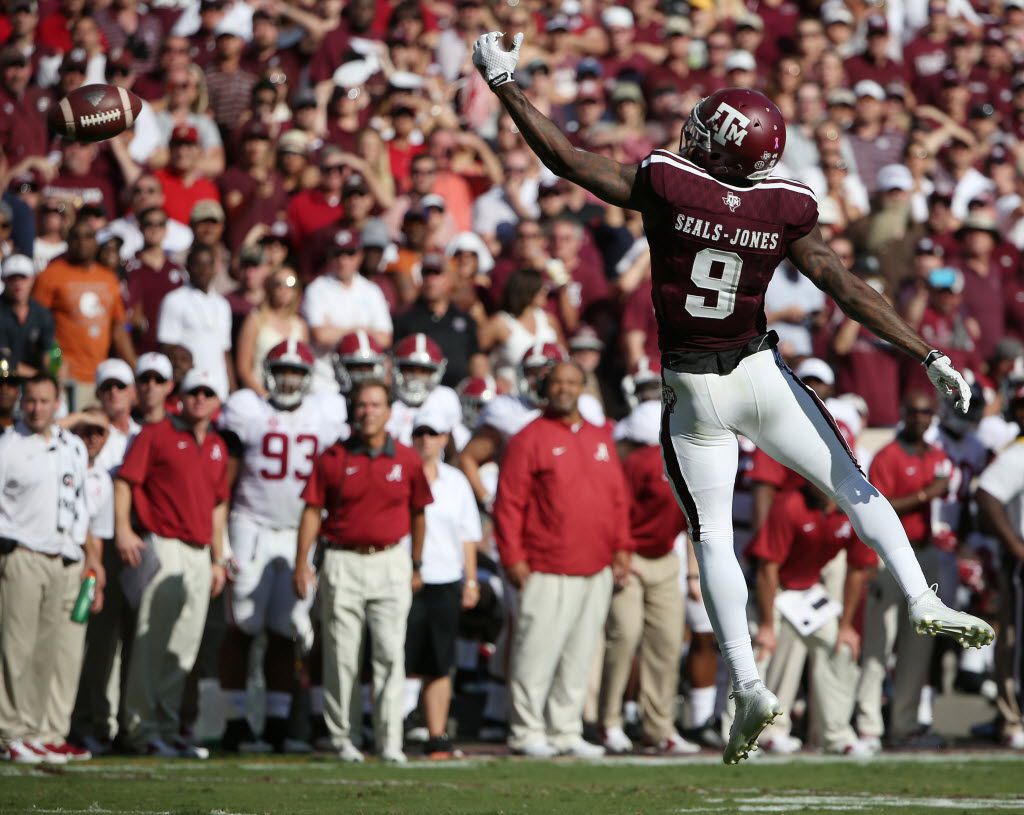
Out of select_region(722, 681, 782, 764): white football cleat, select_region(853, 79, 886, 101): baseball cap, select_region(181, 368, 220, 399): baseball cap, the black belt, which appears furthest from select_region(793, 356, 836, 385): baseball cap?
select_region(853, 79, 886, 101): baseball cap

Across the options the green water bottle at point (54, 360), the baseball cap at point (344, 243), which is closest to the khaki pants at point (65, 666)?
the green water bottle at point (54, 360)

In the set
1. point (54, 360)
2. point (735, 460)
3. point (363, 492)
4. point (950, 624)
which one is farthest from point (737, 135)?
point (54, 360)

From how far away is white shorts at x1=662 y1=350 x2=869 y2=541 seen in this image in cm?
650

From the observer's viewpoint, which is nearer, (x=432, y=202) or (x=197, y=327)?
(x=197, y=327)

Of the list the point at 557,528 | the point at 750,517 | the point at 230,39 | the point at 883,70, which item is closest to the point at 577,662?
the point at 557,528

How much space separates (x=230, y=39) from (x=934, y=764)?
7.82 meters

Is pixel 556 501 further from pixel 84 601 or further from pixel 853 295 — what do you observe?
pixel 853 295

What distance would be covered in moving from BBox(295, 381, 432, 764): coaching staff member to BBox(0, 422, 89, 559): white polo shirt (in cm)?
123

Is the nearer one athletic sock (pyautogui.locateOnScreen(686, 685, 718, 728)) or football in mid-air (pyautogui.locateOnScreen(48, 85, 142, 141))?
football in mid-air (pyautogui.locateOnScreen(48, 85, 142, 141))

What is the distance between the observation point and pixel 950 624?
6.15 metres

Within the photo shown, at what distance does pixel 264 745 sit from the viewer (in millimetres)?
10000

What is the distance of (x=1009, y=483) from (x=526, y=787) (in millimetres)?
4137

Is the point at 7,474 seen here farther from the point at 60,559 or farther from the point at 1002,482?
the point at 1002,482

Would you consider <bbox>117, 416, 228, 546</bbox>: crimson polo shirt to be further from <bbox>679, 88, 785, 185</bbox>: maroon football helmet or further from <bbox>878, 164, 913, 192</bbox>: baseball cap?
<bbox>878, 164, 913, 192</bbox>: baseball cap
